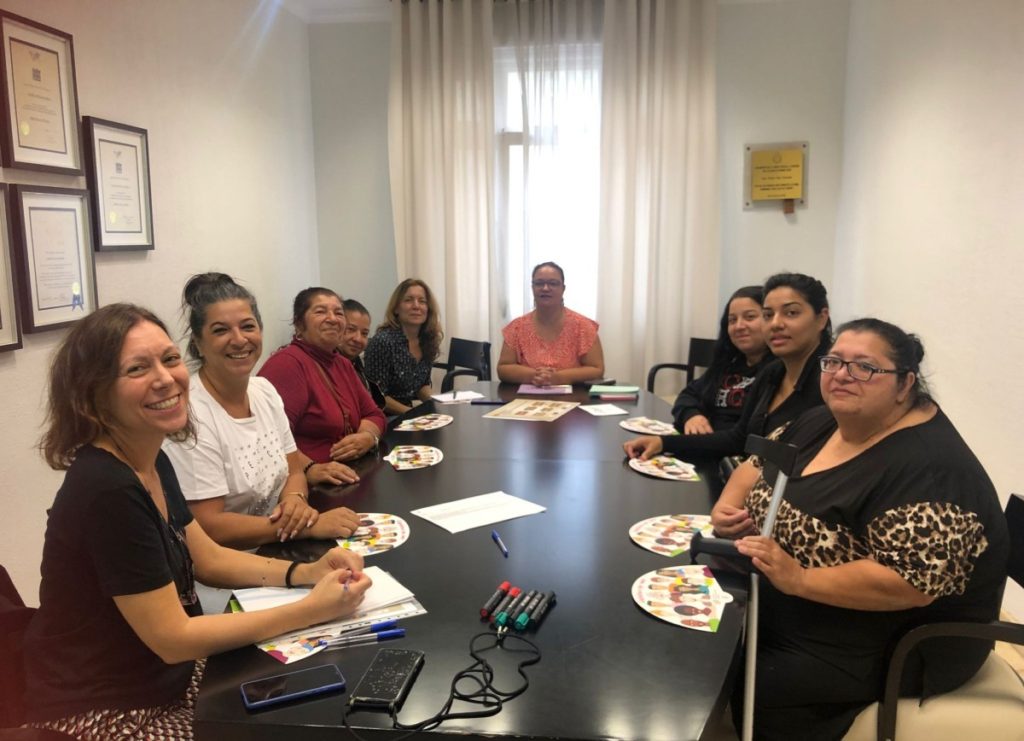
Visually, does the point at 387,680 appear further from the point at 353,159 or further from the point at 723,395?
the point at 353,159

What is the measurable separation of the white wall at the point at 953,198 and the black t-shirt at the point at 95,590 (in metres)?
2.60

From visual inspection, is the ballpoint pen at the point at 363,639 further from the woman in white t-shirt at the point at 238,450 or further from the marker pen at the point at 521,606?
the woman in white t-shirt at the point at 238,450

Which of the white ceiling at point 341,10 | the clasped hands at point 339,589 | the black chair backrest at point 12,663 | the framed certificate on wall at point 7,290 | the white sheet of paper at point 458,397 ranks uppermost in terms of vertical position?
the white ceiling at point 341,10

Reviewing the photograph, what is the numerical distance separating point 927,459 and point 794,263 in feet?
11.0

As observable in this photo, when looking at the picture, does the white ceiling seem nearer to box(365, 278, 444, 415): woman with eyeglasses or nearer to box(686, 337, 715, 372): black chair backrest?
box(365, 278, 444, 415): woman with eyeglasses

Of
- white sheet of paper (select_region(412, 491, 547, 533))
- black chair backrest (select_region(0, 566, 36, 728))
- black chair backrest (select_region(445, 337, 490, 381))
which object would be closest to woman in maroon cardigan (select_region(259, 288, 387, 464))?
white sheet of paper (select_region(412, 491, 547, 533))

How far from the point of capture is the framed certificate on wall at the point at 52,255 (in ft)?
7.75

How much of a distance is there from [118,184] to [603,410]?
2140 millimetres

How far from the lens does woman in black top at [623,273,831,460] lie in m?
2.18

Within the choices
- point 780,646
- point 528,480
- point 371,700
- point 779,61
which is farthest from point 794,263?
point 371,700

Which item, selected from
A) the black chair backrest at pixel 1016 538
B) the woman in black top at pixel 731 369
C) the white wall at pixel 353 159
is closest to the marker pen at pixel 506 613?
the black chair backrest at pixel 1016 538

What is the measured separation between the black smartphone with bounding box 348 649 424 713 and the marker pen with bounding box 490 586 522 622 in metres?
0.15

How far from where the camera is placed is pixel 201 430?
1.78 meters

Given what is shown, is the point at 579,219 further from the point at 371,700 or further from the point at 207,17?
the point at 371,700
